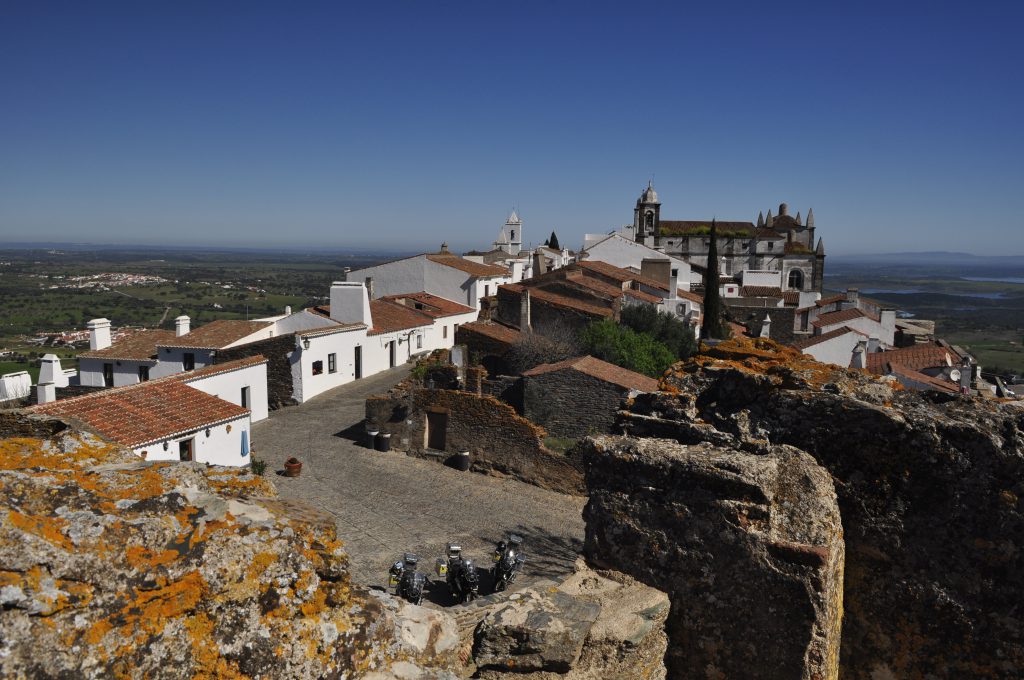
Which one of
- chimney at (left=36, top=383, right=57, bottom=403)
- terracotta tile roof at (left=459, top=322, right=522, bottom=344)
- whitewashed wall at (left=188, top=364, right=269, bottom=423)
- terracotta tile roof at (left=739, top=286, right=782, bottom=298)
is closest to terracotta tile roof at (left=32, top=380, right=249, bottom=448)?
whitewashed wall at (left=188, top=364, right=269, bottom=423)

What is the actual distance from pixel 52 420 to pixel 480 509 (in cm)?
1306

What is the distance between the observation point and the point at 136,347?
24.8m

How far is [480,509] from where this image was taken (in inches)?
645

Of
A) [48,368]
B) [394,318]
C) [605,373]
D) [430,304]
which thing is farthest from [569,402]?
[430,304]

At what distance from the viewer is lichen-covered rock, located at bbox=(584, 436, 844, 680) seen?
4.85 meters

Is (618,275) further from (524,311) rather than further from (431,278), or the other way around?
(524,311)

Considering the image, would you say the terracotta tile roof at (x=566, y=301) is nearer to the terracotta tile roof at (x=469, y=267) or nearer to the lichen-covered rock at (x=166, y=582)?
the terracotta tile roof at (x=469, y=267)

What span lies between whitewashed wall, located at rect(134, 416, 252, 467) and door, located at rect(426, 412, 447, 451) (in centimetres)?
487

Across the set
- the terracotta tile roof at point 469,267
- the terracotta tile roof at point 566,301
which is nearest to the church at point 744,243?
the terracotta tile roof at point 469,267

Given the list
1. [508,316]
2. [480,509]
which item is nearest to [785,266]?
[508,316]

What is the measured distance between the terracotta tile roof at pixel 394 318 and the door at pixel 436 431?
32.2 ft

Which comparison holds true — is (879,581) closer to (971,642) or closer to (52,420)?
(971,642)

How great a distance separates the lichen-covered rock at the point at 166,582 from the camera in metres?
2.61

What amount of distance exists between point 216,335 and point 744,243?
52.4 meters
